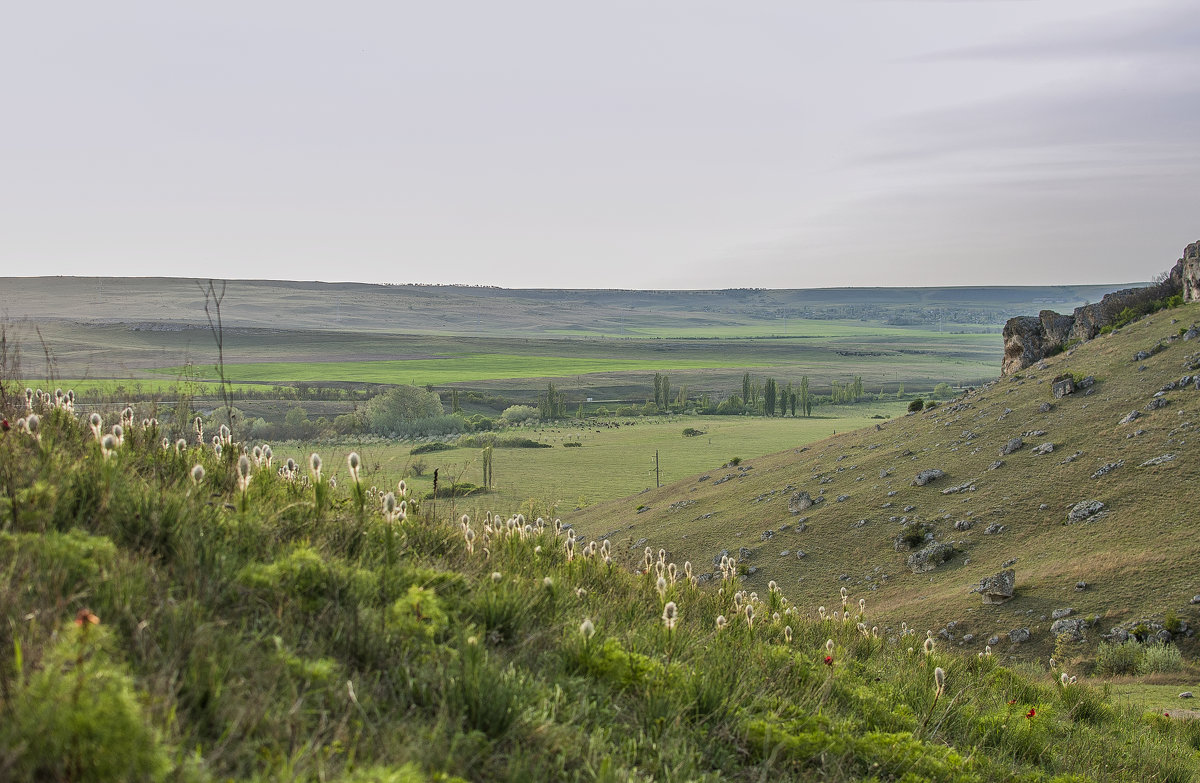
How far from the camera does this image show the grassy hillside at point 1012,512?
20656mm

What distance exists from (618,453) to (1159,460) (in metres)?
80.9

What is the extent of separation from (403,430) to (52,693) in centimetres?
12402

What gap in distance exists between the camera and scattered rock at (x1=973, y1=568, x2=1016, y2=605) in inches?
838

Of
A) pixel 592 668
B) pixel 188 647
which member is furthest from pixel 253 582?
pixel 592 668

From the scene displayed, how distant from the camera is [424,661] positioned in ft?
15.2

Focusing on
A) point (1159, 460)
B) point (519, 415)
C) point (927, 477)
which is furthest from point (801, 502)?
point (519, 415)

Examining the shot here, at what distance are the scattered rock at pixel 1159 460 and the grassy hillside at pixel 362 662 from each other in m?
20.8

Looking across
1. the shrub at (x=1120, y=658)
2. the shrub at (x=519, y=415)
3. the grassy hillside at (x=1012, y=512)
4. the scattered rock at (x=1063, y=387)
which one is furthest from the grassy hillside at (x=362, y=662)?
the shrub at (x=519, y=415)

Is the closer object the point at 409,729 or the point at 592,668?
the point at 409,729

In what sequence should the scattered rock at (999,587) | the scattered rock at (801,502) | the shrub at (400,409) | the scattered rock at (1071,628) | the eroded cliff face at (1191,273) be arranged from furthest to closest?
1. the shrub at (400,409)
2. the eroded cliff face at (1191,273)
3. the scattered rock at (801,502)
4. the scattered rock at (999,587)
5. the scattered rock at (1071,628)

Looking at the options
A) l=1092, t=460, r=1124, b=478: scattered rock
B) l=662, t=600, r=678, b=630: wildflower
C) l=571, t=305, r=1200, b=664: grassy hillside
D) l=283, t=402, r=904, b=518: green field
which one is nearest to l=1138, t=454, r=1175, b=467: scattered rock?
l=571, t=305, r=1200, b=664: grassy hillside

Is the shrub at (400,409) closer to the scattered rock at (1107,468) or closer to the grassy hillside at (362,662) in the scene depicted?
the scattered rock at (1107,468)

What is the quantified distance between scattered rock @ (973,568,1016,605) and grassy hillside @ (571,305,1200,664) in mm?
290

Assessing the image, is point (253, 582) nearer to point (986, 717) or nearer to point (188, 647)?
point (188, 647)
